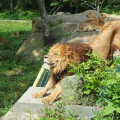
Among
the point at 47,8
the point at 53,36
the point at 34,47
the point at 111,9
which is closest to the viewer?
the point at 34,47

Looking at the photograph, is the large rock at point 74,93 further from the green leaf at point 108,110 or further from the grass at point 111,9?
the grass at point 111,9

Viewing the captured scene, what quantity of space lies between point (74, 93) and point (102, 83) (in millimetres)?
358

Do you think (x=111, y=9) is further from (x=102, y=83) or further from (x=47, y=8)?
(x=102, y=83)

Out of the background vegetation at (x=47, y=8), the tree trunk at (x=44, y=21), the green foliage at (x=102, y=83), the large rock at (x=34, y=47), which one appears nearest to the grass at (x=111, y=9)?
the background vegetation at (x=47, y=8)

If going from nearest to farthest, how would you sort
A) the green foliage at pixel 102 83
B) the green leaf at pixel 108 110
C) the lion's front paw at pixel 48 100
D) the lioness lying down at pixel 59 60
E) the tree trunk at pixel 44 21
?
the green leaf at pixel 108 110 < the green foliage at pixel 102 83 < the lion's front paw at pixel 48 100 < the lioness lying down at pixel 59 60 < the tree trunk at pixel 44 21

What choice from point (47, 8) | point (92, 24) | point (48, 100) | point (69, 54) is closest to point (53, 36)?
point (92, 24)

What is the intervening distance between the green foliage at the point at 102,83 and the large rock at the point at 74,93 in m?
0.06

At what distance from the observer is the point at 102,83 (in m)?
3.37

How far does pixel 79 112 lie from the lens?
3.46 m

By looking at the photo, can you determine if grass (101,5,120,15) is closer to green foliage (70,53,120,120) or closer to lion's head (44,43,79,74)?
lion's head (44,43,79,74)

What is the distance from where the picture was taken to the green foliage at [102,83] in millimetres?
3083

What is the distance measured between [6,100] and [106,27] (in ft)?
6.61

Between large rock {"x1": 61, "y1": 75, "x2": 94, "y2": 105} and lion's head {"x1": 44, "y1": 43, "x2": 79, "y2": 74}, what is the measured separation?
345mm

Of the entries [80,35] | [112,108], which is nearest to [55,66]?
[112,108]
